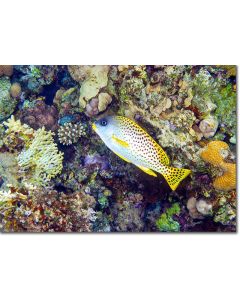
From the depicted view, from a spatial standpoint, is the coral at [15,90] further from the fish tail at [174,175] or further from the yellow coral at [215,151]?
the yellow coral at [215,151]

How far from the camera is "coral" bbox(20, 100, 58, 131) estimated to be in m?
3.14

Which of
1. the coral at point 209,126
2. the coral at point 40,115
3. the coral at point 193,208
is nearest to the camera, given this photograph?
the coral at point 209,126

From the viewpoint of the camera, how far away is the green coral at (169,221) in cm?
307

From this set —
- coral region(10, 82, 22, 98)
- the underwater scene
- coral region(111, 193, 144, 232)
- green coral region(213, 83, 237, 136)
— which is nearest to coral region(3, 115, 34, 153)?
the underwater scene

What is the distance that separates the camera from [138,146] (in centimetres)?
295

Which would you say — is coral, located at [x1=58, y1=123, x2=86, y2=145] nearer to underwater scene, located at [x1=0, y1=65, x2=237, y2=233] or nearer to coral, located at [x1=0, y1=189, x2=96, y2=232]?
underwater scene, located at [x1=0, y1=65, x2=237, y2=233]

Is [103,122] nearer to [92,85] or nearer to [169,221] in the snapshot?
[92,85]

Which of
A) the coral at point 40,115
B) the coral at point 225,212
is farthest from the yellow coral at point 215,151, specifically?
the coral at point 40,115

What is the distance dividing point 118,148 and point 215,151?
777 millimetres

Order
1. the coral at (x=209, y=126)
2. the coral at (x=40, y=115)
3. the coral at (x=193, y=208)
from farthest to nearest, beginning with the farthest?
1. the coral at (x=40, y=115)
2. the coral at (x=193, y=208)
3. the coral at (x=209, y=126)
